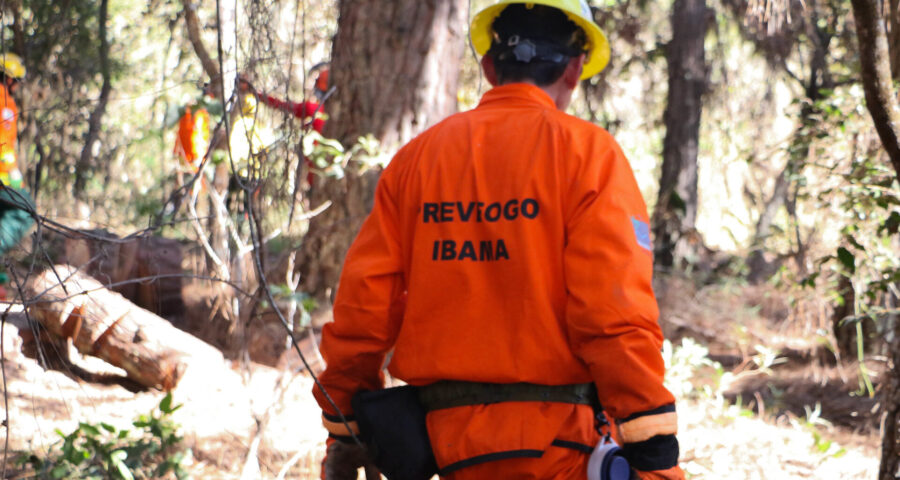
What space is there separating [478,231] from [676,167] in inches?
417

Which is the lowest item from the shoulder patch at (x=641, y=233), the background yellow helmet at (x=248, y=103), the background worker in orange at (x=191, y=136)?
the shoulder patch at (x=641, y=233)

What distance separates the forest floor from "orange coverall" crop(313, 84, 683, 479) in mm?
1495

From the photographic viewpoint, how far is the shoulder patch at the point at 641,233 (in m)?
2.00

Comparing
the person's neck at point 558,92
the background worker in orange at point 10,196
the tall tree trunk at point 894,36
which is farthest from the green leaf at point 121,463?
the tall tree trunk at point 894,36

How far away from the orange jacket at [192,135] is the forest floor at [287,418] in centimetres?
122

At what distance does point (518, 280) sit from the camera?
6.72ft

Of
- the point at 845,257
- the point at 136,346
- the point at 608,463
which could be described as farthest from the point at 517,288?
the point at 136,346

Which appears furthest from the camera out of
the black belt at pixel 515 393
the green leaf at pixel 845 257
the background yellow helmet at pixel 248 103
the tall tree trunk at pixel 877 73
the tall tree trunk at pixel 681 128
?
the tall tree trunk at pixel 681 128

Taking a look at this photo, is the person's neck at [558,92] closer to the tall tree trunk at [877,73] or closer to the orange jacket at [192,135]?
the tall tree trunk at [877,73]

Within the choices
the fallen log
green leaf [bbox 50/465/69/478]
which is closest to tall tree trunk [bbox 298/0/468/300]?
the fallen log

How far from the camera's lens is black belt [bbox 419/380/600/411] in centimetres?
202

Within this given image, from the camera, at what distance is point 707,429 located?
5094 millimetres

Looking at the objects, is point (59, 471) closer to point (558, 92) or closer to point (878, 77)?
point (558, 92)

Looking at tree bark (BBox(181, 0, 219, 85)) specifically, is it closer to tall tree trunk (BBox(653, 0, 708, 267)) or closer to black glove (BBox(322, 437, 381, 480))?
black glove (BBox(322, 437, 381, 480))
